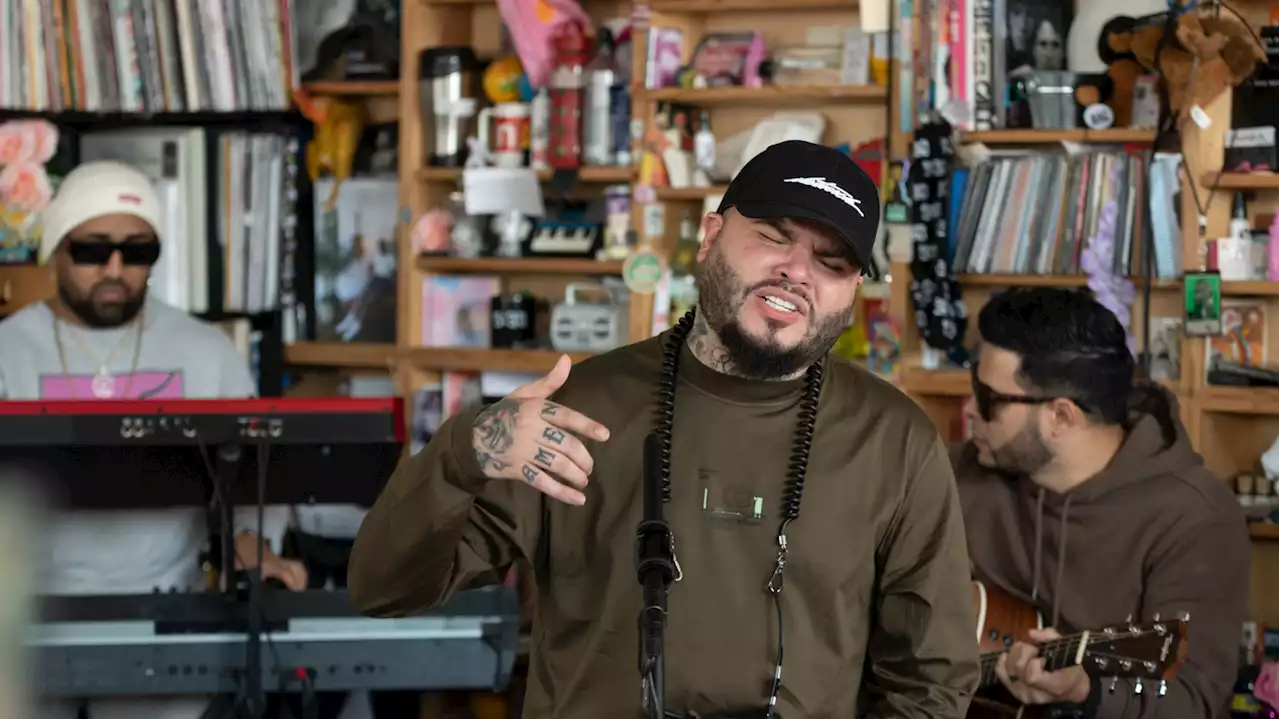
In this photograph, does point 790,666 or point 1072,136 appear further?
point 1072,136

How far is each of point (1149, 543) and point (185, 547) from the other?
1914 millimetres

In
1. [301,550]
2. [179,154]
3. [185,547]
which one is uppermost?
[179,154]

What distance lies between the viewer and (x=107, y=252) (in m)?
3.50

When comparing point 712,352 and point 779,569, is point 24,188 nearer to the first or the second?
point 712,352

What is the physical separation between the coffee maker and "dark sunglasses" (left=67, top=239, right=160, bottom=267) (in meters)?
1.20

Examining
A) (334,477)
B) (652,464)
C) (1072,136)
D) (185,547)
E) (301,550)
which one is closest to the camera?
(652,464)

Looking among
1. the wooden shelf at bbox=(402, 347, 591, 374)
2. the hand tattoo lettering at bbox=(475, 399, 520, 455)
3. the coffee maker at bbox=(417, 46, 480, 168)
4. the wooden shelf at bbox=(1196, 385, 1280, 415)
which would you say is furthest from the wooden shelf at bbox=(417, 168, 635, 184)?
the hand tattoo lettering at bbox=(475, 399, 520, 455)

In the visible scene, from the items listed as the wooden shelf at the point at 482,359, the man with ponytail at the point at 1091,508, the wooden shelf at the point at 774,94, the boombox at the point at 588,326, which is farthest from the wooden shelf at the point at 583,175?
the man with ponytail at the point at 1091,508

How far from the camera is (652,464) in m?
1.73

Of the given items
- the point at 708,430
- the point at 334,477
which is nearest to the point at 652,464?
the point at 708,430

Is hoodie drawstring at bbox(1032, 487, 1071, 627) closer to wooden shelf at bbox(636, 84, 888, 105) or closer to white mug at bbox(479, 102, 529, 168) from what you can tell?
wooden shelf at bbox(636, 84, 888, 105)

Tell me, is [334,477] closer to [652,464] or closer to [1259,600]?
[652,464]

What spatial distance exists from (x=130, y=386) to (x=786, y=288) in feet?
6.70

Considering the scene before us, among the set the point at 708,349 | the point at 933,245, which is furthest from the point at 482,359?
the point at 708,349
